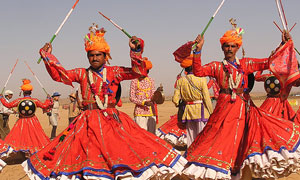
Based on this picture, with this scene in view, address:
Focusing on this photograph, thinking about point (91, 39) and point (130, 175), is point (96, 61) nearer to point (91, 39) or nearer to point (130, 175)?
point (91, 39)

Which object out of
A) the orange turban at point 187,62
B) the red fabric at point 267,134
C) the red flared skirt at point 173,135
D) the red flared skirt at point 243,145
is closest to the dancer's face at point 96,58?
the red flared skirt at point 243,145

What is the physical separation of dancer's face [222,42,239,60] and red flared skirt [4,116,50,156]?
614cm

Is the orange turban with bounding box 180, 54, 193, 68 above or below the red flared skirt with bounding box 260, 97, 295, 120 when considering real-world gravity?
above

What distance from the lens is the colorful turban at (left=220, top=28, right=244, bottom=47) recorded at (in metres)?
6.42

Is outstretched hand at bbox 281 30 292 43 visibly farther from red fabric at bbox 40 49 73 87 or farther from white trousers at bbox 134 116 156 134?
white trousers at bbox 134 116 156 134

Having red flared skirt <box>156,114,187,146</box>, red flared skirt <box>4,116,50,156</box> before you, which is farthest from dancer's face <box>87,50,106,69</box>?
red flared skirt <box>156,114,187,146</box>

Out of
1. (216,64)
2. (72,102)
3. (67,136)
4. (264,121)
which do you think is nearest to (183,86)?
(216,64)

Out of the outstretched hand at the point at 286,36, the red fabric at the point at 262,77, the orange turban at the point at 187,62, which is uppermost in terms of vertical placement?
the outstretched hand at the point at 286,36

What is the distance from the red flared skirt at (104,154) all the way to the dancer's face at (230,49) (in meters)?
2.02

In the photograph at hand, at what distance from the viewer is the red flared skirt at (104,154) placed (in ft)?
16.2

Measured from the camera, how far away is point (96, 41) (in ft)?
19.4

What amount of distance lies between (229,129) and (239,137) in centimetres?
19

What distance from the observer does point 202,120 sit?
888 centimetres

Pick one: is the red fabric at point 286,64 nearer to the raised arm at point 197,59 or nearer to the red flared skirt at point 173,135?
the raised arm at point 197,59
